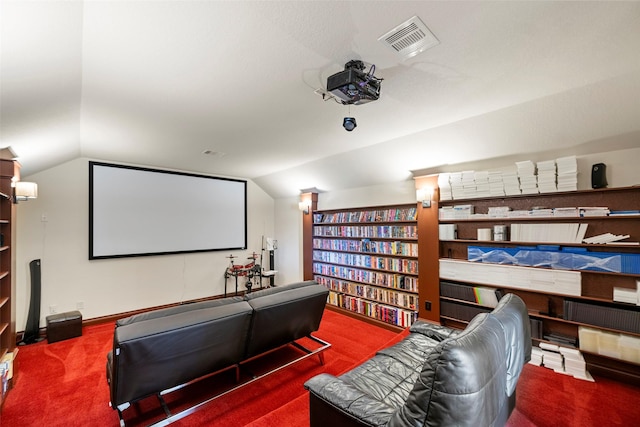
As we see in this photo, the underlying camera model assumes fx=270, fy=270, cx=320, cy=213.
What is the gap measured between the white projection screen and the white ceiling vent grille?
484cm

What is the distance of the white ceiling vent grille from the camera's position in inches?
60.2

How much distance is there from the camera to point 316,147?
12.9ft

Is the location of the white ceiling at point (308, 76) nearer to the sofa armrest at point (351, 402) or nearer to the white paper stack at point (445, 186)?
the white paper stack at point (445, 186)

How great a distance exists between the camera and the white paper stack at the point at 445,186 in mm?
3643

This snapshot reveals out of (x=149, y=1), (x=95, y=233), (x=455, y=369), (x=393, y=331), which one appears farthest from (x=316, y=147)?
(x=95, y=233)

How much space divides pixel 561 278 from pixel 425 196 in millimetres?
1707

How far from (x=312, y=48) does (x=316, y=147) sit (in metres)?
2.19

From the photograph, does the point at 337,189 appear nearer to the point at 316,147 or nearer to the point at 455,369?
the point at 316,147

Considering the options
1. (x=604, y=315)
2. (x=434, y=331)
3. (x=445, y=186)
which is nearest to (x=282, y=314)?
(x=434, y=331)

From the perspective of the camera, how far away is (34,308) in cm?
379

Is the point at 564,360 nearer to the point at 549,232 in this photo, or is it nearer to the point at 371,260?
the point at 549,232

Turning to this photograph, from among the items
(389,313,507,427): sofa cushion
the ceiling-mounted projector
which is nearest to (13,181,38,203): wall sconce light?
the ceiling-mounted projector

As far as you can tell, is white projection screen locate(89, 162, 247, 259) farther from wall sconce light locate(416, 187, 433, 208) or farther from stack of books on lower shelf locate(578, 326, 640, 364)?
stack of books on lower shelf locate(578, 326, 640, 364)

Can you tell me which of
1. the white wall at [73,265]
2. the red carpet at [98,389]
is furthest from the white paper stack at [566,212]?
the white wall at [73,265]
